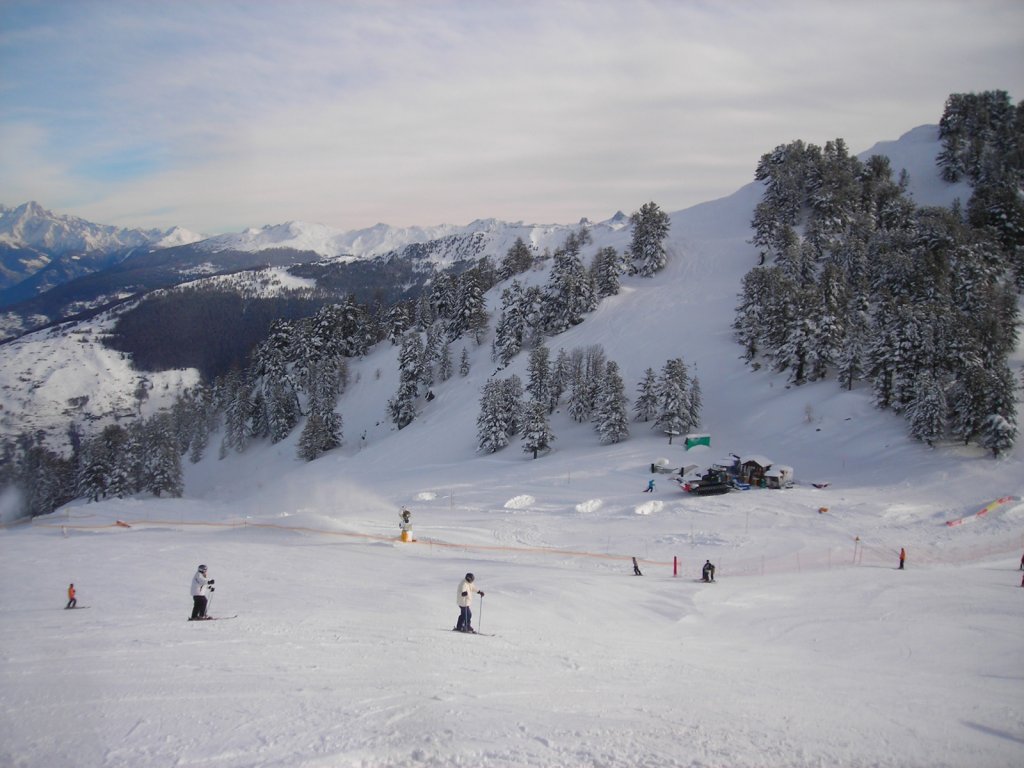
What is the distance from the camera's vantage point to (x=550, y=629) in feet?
51.8

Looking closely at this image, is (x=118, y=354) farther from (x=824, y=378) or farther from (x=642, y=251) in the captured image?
(x=824, y=378)

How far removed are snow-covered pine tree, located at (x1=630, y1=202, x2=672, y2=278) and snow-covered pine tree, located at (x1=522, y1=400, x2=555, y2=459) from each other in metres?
51.6

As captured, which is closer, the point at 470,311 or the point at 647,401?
the point at 647,401

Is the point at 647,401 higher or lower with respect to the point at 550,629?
higher

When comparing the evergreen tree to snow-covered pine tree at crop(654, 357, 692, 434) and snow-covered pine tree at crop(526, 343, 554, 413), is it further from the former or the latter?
snow-covered pine tree at crop(654, 357, 692, 434)

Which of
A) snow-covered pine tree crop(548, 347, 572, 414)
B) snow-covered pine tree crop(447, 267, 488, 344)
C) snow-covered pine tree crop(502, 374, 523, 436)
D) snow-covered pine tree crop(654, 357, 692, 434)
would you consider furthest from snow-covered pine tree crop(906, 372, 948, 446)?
snow-covered pine tree crop(447, 267, 488, 344)

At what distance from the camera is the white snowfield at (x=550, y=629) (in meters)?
8.33

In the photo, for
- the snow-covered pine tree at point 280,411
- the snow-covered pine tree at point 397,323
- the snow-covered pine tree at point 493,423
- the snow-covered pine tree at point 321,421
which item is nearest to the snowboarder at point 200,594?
the snow-covered pine tree at point 493,423

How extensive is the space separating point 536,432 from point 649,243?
56350 mm

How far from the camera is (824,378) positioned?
191 feet

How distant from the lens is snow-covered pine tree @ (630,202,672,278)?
335ft

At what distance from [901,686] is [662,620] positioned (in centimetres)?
726

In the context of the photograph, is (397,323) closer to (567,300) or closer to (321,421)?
(321,421)

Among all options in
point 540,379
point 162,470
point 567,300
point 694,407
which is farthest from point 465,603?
point 567,300
